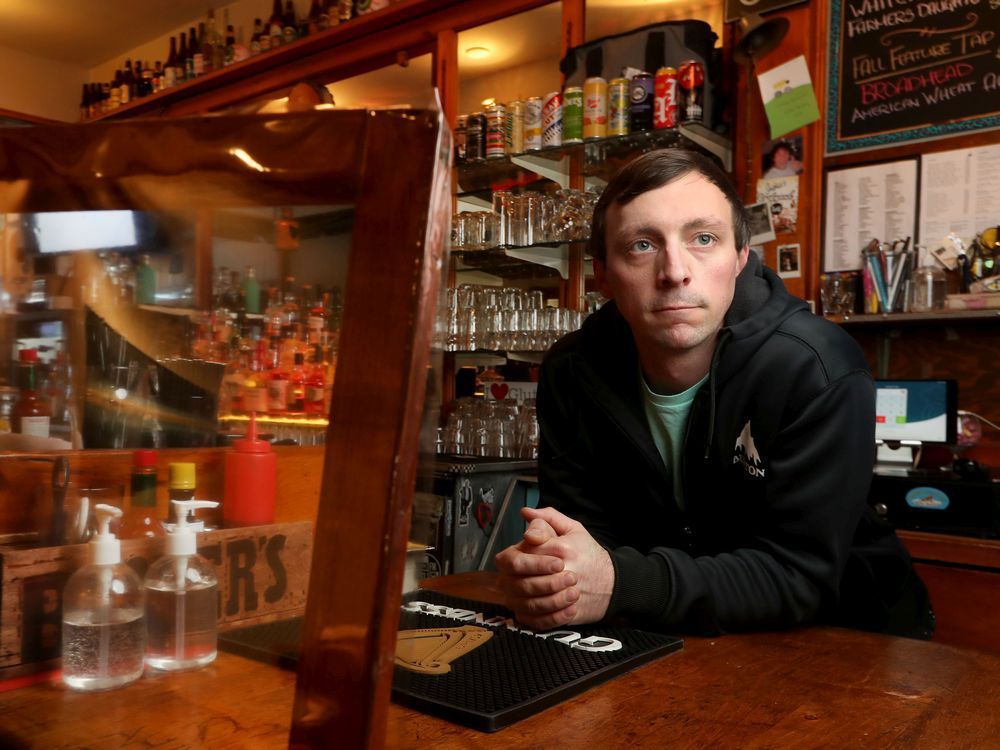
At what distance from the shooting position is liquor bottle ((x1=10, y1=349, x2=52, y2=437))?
44 centimetres

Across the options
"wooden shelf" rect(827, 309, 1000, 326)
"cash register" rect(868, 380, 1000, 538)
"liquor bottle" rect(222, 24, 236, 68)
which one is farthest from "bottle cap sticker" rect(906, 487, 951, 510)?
"liquor bottle" rect(222, 24, 236, 68)

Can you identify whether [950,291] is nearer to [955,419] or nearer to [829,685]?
[955,419]

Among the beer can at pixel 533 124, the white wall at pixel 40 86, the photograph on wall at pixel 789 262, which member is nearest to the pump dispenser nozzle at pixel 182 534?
the photograph on wall at pixel 789 262

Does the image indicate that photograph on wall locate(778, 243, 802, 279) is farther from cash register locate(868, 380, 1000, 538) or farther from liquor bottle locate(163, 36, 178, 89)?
liquor bottle locate(163, 36, 178, 89)

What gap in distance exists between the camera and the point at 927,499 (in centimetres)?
212

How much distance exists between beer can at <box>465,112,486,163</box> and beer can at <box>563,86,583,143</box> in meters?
0.40

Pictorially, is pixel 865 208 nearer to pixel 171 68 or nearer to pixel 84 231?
pixel 84 231

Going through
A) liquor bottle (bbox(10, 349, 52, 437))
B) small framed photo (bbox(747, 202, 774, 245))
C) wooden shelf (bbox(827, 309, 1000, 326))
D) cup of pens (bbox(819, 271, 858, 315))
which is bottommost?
liquor bottle (bbox(10, 349, 52, 437))

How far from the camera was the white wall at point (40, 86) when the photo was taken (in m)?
5.45

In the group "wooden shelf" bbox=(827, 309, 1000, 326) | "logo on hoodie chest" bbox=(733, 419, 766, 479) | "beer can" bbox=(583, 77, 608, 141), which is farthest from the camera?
"beer can" bbox=(583, 77, 608, 141)

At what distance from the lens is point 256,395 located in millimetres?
420

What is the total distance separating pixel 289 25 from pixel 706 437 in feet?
12.6

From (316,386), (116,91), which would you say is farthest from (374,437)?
(116,91)

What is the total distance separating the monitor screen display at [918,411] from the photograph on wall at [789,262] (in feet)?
1.46
